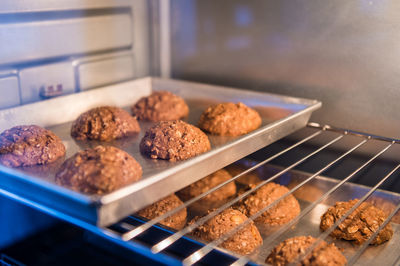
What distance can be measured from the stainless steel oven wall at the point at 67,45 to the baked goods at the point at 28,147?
28 centimetres

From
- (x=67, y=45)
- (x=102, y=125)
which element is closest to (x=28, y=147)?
(x=102, y=125)

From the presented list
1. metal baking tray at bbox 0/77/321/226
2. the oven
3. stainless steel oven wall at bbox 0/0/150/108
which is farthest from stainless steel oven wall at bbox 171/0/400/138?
stainless steel oven wall at bbox 0/0/150/108

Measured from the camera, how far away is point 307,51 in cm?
187

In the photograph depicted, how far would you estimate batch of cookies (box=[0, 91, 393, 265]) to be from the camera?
1.24 m

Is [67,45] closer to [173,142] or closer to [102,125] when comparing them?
[102,125]

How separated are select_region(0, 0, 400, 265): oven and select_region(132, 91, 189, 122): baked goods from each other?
9 cm

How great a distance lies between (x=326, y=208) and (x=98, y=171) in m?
0.97

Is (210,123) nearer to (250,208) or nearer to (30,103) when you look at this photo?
(250,208)

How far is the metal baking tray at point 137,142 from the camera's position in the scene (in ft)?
3.58

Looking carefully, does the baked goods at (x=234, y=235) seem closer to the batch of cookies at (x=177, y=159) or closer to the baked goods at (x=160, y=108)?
the batch of cookies at (x=177, y=159)

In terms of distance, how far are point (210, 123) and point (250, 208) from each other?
1.20 ft

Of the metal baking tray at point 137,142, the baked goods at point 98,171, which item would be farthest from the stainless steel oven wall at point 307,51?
the baked goods at point 98,171

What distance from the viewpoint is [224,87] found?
2076 millimetres

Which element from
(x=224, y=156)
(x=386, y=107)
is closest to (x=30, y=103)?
(x=224, y=156)
